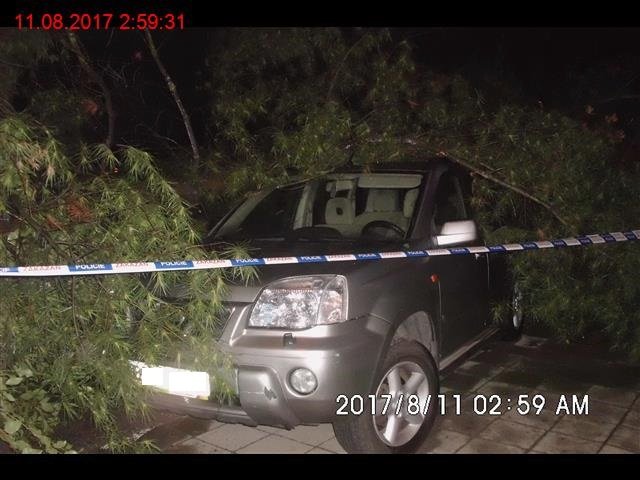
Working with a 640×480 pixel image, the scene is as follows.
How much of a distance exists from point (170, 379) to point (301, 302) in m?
0.80

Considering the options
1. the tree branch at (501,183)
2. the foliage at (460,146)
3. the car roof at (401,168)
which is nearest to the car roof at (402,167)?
the car roof at (401,168)

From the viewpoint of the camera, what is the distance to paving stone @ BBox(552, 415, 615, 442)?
11.7ft

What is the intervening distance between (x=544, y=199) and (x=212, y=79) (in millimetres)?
3664

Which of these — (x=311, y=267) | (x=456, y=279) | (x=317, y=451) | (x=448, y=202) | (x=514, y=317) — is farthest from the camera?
(x=514, y=317)

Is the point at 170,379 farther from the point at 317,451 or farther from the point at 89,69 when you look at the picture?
the point at 89,69

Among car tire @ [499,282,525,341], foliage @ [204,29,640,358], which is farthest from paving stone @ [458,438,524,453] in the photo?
foliage @ [204,29,640,358]

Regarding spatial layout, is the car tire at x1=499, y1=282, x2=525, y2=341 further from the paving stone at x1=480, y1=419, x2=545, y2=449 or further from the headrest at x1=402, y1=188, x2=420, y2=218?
the headrest at x1=402, y1=188, x2=420, y2=218

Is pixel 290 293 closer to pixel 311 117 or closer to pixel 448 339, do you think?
pixel 448 339

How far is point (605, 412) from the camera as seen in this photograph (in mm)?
3914

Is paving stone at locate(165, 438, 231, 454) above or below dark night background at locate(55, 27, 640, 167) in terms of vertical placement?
below

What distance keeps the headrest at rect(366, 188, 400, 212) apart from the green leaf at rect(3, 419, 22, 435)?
2679 millimetres

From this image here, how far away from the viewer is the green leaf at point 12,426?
8.86 feet

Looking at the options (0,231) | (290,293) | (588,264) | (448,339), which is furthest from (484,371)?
(0,231)
